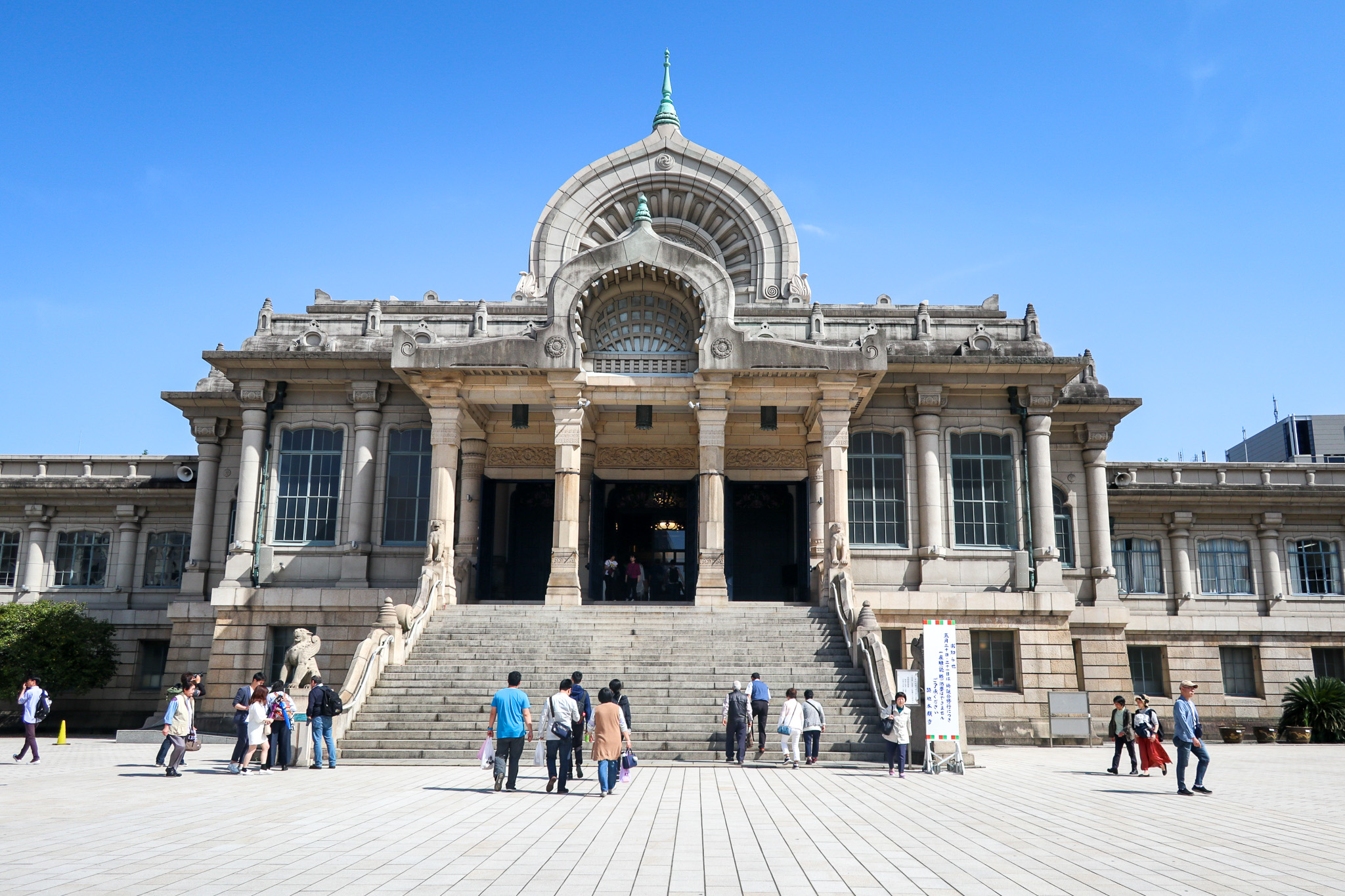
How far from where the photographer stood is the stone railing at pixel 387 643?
62.4 ft

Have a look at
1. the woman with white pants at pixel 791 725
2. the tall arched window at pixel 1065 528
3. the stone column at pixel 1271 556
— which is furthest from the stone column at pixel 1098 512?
the woman with white pants at pixel 791 725

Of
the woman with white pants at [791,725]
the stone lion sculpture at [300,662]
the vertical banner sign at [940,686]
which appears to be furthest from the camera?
the stone lion sculpture at [300,662]

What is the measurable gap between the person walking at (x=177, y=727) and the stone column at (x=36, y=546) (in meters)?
21.9

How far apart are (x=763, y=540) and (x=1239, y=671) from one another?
1640cm

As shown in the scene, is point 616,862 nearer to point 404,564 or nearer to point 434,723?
point 434,723

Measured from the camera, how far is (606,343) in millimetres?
27000

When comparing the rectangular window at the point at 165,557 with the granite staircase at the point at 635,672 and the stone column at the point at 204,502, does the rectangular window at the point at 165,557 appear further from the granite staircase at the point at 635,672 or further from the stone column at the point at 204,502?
the granite staircase at the point at 635,672

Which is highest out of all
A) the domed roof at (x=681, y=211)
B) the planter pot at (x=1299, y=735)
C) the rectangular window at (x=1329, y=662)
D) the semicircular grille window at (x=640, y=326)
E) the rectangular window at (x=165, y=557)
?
the domed roof at (x=681, y=211)

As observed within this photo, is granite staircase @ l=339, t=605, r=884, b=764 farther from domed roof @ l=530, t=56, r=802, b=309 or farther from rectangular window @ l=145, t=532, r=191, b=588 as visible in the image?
rectangular window @ l=145, t=532, r=191, b=588

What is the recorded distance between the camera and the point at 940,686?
1752cm

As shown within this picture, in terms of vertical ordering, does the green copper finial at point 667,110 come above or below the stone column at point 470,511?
above

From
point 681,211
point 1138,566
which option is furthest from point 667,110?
point 1138,566

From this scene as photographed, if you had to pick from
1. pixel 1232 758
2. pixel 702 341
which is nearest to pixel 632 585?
pixel 702 341

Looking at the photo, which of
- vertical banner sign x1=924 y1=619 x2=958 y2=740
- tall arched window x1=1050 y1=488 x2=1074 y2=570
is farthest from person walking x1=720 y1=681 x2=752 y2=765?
tall arched window x1=1050 y1=488 x2=1074 y2=570
